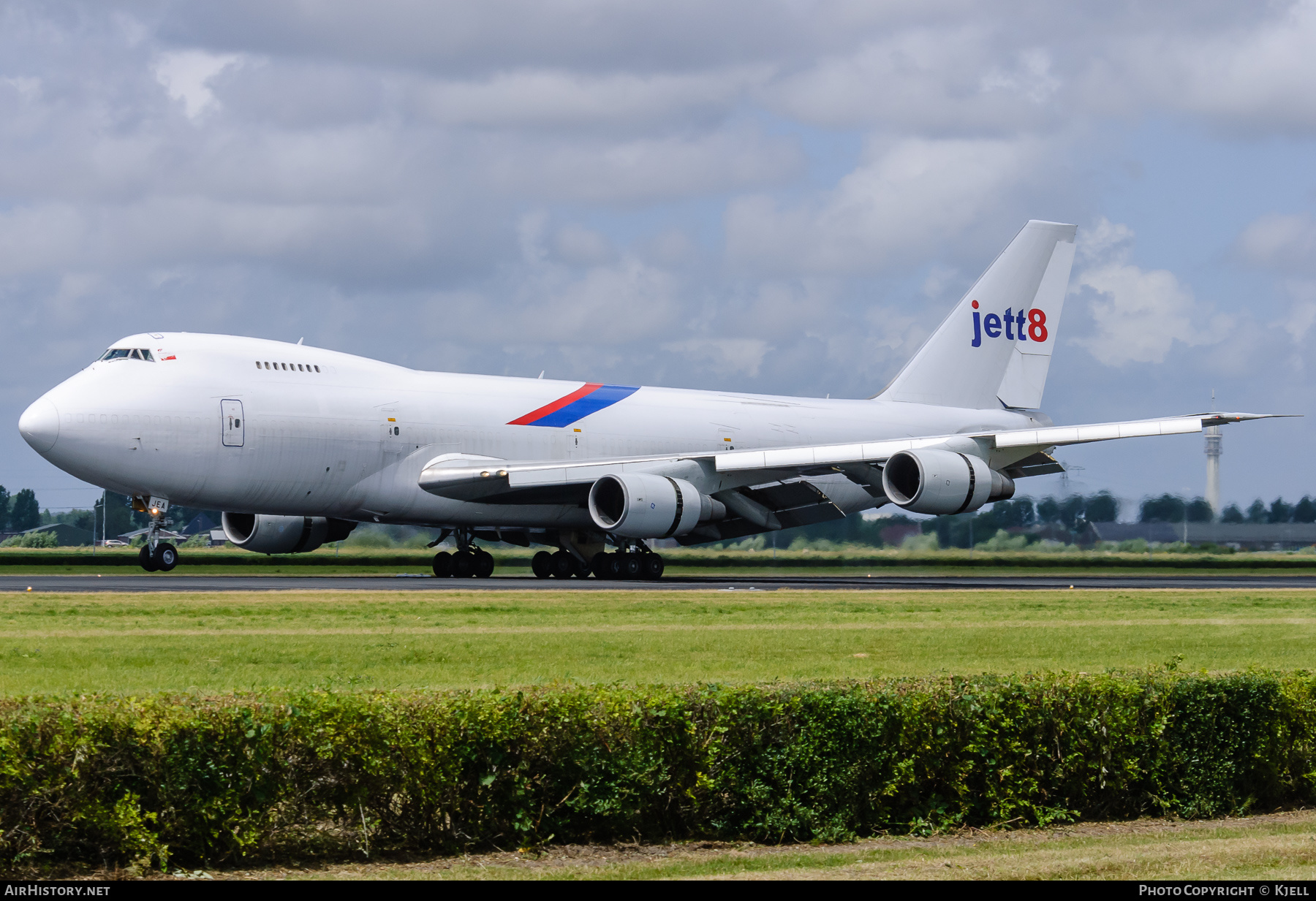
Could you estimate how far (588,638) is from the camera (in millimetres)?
20078

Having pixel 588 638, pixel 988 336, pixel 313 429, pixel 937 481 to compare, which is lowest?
pixel 588 638

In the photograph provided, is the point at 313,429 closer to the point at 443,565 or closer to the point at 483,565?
the point at 443,565

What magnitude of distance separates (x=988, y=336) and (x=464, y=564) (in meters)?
20.3

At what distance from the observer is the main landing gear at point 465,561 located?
41125 millimetres

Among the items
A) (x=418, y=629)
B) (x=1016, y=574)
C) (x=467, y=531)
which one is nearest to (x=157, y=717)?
(x=418, y=629)

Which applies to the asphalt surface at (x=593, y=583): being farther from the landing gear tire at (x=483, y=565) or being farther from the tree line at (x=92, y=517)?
the tree line at (x=92, y=517)

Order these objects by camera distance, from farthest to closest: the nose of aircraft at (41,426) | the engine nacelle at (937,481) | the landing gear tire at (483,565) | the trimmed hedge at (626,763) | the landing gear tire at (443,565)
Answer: the landing gear tire at (483,565)
the landing gear tire at (443,565)
the engine nacelle at (937,481)
the nose of aircraft at (41,426)
the trimmed hedge at (626,763)

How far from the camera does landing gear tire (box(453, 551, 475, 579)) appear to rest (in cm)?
4119

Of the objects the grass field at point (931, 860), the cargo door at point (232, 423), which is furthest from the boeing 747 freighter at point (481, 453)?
the grass field at point (931, 860)

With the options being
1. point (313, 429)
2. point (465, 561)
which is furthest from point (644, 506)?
point (313, 429)

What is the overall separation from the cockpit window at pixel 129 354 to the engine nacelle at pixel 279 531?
6374 millimetres

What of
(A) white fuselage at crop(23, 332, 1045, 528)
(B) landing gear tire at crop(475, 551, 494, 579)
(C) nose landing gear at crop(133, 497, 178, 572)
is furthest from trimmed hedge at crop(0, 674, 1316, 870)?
(B) landing gear tire at crop(475, 551, 494, 579)

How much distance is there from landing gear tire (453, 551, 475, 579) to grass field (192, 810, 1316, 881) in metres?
31.9

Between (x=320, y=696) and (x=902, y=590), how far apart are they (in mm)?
25742
